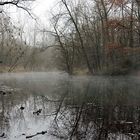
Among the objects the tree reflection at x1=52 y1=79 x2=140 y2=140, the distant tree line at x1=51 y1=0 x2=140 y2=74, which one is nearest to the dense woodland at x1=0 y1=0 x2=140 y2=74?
the distant tree line at x1=51 y1=0 x2=140 y2=74

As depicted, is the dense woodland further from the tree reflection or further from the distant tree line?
the tree reflection

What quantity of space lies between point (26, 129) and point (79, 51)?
37861 mm

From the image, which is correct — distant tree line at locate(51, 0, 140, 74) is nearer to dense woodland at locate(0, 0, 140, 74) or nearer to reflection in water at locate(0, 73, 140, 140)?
dense woodland at locate(0, 0, 140, 74)

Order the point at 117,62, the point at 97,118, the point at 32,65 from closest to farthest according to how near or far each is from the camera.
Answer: the point at 97,118 → the point at 117,62 → the point at 32,65

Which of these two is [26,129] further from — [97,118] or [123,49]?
[123,49]

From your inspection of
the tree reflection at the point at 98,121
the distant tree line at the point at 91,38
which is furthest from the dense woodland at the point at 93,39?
the tree reflection at the point at 98,121

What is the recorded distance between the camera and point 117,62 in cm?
3931

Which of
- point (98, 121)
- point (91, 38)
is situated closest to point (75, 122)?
point (98, 121)

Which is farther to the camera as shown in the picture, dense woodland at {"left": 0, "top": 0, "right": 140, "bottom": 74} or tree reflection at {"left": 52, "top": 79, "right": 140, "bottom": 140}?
dense woodland at {"left": 0, "top": 0, "right": 140, "bottom": 74}

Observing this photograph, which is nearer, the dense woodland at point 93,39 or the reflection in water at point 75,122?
the reflection in water at point 75,122

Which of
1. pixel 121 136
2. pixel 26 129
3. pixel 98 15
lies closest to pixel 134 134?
pixel 121 136

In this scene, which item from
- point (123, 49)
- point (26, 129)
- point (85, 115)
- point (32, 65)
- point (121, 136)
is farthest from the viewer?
point (32, 65)

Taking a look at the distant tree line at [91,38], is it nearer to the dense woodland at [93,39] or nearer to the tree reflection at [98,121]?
the dense woodland at [93,39]

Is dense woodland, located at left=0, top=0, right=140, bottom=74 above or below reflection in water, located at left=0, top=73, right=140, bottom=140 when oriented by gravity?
above
